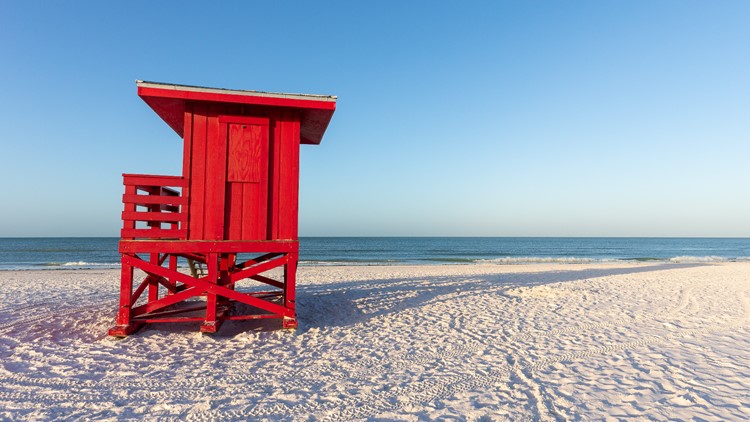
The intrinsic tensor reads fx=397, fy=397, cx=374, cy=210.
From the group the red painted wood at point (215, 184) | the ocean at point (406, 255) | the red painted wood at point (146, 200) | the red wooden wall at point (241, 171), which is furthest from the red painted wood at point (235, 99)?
the ocean at point (406, 255)

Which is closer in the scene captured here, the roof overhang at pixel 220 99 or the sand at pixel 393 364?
the sand at pixel 393 364

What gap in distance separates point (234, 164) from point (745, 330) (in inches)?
426

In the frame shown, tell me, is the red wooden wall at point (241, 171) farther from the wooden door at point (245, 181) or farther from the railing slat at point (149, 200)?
the railing slat at point (149, 200)

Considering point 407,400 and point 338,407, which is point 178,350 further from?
point 407,400

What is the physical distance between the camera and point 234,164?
24.7 feet

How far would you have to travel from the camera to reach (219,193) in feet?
24.4

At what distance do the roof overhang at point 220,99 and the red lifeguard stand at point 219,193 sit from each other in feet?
0.06

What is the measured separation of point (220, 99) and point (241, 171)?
1.35 meters

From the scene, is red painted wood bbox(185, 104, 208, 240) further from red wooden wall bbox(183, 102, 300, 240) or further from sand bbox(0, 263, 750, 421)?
sand bbox(0, 263, 750, 421)

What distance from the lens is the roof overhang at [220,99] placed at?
7070 millimetres

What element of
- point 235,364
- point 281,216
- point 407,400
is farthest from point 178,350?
point 407,400

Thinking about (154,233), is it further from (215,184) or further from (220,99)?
(220,99)

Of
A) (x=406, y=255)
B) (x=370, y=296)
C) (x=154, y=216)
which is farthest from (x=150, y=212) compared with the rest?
(x=406, y=255)

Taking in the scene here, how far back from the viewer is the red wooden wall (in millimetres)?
7418
